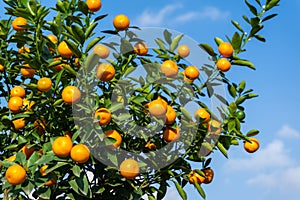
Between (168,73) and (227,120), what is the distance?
1.98 feet

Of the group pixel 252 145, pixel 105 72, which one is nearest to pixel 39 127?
pixel 105 72

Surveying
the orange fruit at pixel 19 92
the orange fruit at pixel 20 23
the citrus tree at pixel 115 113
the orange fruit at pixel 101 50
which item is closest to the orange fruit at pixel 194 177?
the citrus tree at pixel 115 113

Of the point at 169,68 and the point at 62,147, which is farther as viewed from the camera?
the point at 169,68

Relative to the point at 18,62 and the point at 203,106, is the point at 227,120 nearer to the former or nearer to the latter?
the point at 203,106

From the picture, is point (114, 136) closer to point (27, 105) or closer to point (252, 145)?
point (27, 105)

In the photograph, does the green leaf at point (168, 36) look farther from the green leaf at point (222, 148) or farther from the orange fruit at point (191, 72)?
the green leaf at point (222, 148)

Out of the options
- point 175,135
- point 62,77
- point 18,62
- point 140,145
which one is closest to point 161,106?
point 175,135

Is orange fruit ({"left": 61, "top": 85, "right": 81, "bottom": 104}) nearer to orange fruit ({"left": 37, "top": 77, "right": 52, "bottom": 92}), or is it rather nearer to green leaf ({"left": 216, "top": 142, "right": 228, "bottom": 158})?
orange fruit ({"left": 37, "top": 77, "right": 52, "bottom": 92})

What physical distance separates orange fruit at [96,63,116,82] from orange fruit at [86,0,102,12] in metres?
0.59

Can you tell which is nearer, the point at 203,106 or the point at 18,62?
the point at 203,106

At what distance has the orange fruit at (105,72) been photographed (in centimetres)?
338

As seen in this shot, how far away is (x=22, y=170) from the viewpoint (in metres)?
3.47

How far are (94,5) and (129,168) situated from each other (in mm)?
1314

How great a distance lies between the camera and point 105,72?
133 inches
